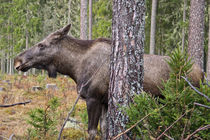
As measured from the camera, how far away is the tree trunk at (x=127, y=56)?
9.36ft

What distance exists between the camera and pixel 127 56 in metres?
2.86

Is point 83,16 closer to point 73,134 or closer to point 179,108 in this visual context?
point 73,134

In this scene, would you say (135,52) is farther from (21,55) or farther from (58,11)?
(58,11)

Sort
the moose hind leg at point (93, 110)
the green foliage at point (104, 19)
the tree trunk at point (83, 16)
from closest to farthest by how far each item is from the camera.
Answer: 1. the moose hind leg at point (93, 110)
2. the tree trunk at point (83, 16)
3. the green foliage at point (104, 19)

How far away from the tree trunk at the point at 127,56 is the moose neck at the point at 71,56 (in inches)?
81.4

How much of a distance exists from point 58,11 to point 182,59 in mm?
28978

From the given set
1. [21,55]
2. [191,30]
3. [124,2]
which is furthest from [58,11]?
[124,2]

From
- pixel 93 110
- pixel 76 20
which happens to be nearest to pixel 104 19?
pixel 76 20

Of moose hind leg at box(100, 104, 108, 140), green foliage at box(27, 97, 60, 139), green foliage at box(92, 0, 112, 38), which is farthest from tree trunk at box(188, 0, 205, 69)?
green foliage at box(92, 0, 112, 38)

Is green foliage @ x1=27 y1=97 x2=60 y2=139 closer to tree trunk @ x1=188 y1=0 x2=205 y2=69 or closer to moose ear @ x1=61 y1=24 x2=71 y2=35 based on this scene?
moose ear @ x1=61 y1=24 x2=71 y2=35

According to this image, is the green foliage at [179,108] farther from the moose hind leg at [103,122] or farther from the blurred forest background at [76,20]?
the blurred forest background at [76,20]

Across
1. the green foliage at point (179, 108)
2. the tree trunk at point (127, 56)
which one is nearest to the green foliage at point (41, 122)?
the tree trunk at point (127, 56)

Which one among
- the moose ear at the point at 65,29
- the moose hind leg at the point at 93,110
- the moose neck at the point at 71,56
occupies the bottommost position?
the moose hind leg at the point at 93,110

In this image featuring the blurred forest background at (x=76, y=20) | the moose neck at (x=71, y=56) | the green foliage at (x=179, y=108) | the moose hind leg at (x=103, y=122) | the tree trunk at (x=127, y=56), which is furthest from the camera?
the blurred forest background at (x=76, y=20)
